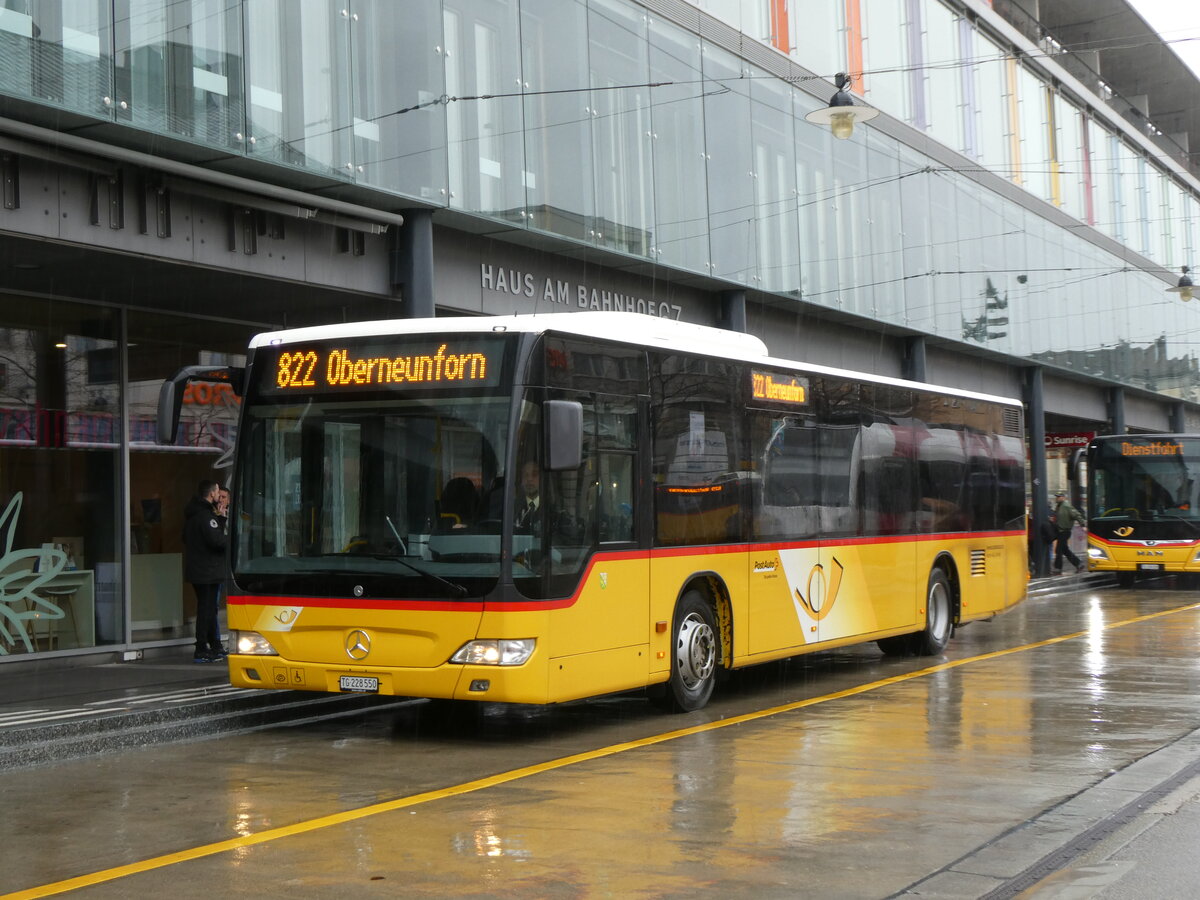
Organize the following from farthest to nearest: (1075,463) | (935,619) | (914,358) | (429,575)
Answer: (914,358)
(1075,463)
(935,619)
(429,575)

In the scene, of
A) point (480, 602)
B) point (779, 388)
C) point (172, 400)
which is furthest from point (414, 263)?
point (480, 602)

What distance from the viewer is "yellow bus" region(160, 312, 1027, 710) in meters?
9.75

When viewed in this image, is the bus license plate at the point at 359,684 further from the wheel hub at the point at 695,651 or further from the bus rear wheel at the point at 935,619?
the bus rear wheel at the point at 935,619

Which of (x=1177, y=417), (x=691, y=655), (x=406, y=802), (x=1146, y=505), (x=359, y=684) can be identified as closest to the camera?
(x=406, y=802)

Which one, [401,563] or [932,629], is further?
[932,629]

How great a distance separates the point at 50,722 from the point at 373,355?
347 cm

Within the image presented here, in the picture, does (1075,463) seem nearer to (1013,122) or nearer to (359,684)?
(1013,122)

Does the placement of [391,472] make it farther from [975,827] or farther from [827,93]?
[827,93]

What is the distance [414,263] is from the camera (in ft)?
52.7

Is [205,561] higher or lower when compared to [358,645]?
higher

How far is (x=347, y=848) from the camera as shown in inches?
268

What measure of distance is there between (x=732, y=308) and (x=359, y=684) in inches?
553

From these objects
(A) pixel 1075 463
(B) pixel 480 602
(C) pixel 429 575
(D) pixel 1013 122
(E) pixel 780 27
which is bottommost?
(B) pixel 480 602

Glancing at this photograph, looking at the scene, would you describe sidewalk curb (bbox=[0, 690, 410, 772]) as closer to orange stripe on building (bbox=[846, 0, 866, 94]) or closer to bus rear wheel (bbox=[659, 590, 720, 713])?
bus rear wheel (bbox=[659, 590, 720, 713])
